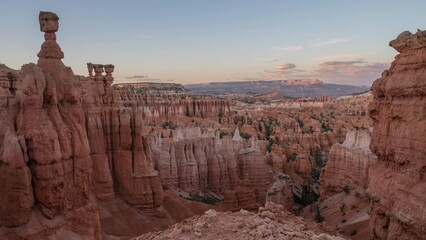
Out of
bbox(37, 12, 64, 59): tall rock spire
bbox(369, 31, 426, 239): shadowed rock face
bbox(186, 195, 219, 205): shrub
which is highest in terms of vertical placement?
bbox(37, 12, 64, 59): tall rock spire

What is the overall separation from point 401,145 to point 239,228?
4735 mm

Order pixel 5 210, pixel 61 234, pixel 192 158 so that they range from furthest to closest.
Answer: pixel 192 158, pixel 61 234, pixel 5 210

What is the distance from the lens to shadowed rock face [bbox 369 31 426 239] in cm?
1035

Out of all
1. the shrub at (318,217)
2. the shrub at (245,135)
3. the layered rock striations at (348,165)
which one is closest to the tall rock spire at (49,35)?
the shrub at (318,217)

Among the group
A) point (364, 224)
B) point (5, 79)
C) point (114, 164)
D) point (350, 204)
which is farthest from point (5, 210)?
point (350, 204)

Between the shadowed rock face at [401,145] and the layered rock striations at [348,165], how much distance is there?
17.8 metres

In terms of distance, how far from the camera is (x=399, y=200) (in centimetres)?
1097

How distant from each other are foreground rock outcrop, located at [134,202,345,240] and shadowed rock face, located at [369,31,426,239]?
180 cm

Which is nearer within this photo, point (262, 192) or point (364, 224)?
point (364, 224)

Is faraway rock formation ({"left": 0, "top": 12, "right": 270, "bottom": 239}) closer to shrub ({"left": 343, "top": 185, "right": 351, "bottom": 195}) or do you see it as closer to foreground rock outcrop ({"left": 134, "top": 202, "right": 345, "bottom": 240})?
foreground rock outcrop ({"left": 134, "top": 202, "right": 345, "bottom": 240})

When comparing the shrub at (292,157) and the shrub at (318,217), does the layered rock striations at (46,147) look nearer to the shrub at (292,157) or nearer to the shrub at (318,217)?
the shrub at (318,217)

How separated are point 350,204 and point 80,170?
16182 mm

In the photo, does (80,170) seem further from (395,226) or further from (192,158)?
(192,158)

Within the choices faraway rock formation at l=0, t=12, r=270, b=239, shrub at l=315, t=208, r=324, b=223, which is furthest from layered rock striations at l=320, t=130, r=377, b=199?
faraway rock formation at l=0, t=12, r=270, b=239
